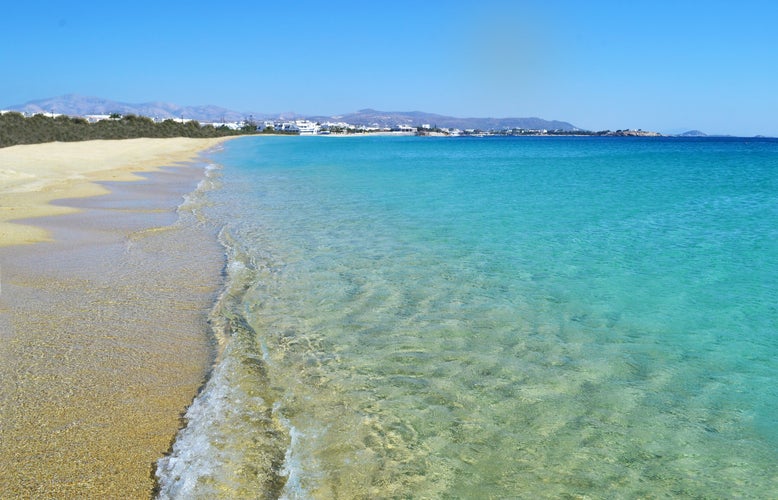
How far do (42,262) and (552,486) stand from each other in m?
9.09

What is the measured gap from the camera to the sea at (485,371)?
4141 millimetres

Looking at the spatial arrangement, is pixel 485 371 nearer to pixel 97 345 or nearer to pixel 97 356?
pixel 97 356

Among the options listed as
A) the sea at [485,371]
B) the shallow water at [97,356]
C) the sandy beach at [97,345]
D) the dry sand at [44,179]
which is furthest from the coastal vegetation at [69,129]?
the sea at [485,371]

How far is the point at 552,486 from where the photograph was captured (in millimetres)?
4023

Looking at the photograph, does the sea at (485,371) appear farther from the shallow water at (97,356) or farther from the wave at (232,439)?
the shallow water at (97,356)

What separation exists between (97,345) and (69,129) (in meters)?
65.4

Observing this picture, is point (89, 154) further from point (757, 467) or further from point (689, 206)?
point (757, 467)

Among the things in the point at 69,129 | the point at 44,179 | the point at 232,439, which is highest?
the point at 69,129

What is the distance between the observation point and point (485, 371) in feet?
19.2

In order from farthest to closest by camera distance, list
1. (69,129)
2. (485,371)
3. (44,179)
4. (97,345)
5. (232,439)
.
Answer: (69,129) < (44,179) < (97,345) < (485,371) < (232,439)

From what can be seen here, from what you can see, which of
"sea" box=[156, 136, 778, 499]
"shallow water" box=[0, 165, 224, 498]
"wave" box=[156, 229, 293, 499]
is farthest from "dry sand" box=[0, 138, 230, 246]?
"wave" box=[156, 229, 293, 499]

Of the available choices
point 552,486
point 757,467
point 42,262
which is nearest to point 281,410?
point 552,486

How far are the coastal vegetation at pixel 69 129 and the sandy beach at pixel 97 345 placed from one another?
3960 cm

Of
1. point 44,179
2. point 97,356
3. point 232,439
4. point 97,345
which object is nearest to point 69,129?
point 44,179
